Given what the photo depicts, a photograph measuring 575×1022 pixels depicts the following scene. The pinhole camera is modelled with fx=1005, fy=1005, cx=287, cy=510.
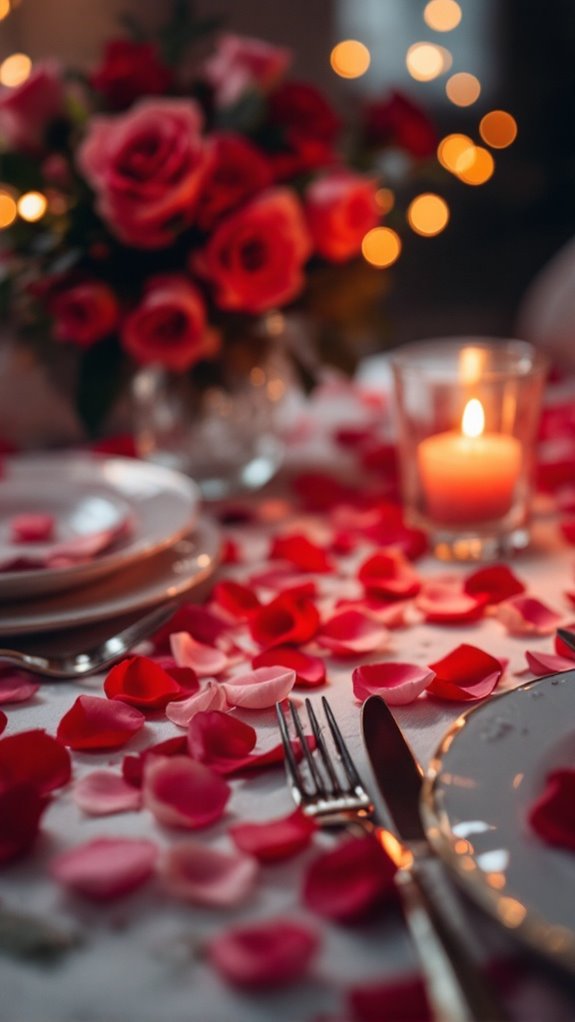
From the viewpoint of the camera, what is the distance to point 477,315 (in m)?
2.72

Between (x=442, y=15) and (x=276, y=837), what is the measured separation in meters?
2.46

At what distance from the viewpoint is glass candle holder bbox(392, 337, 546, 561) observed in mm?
865

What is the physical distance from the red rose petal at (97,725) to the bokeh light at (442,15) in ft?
7.66

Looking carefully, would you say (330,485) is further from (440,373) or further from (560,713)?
(560,713)

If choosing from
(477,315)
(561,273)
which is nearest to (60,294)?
(561,273)

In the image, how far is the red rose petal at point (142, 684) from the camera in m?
0.62

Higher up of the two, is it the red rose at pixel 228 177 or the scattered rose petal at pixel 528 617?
the red rose at pixel 228 177

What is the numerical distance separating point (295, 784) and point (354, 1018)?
0.14 meters

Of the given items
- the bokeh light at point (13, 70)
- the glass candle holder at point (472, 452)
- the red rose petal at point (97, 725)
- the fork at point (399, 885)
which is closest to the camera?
the fork at point (399, 885)

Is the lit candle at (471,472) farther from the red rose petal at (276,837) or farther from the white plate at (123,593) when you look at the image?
the red rose petal at (276,837)

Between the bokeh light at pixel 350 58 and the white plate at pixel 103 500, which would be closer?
the white plate at pixel 103 500

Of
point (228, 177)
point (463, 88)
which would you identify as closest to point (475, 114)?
point (463, 88)

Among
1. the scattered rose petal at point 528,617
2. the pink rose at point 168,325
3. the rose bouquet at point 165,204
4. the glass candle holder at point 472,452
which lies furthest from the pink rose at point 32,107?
the scattered rose petal at point 528,617

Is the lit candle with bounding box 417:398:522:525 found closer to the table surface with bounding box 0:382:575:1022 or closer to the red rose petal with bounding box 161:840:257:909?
the table surface with bounding box 0:382:575:1022
